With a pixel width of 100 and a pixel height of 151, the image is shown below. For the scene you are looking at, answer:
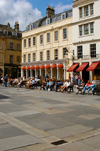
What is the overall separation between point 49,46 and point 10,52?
62.7ft

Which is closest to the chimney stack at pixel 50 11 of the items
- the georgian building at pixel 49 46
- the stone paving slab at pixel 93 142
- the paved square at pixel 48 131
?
the georgian building at pixel 49 46

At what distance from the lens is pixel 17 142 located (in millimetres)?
5195

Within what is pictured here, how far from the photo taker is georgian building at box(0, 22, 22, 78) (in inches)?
2000

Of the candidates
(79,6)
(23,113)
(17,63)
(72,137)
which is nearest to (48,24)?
(79,6)

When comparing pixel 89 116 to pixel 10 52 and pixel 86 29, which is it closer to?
pixel 86 29

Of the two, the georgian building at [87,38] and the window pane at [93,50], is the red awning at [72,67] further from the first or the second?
the window pane at [93,50]

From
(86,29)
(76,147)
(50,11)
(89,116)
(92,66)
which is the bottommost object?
(76,147)

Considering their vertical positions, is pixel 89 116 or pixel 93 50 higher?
pixel 93 50

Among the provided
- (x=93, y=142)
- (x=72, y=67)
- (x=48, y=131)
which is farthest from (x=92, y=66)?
(x=93, y=142)

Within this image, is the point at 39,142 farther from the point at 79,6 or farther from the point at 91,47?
the point at 79,6

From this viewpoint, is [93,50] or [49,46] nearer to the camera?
[93,50]

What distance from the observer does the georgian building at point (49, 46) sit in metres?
33.2

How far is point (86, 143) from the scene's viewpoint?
17.3ft

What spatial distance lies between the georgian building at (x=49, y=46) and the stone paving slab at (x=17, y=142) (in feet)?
89.3
